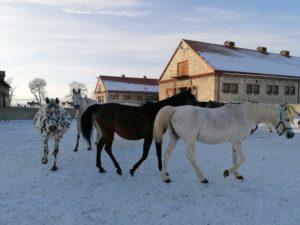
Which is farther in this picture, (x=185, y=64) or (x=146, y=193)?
(x=185, y=64)

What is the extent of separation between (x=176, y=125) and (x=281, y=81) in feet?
96.0

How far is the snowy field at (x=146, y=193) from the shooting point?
12.8 ft

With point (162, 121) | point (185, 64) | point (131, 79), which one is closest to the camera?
point (162, 121)

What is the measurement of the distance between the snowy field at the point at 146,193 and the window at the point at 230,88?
2073 cm

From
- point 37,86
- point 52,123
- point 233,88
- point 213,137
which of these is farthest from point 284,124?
point 37,86

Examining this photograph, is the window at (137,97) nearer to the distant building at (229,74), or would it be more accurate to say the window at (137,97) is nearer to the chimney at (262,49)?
the distant building at (229,74)

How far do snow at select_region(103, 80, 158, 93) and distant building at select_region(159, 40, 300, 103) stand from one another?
569 inches

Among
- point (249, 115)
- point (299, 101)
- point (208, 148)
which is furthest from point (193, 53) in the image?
point (249, 115)

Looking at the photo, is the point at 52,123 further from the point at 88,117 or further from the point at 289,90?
the point at 289,90

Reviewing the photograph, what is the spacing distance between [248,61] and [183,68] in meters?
7.61

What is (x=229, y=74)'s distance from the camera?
90.2ft

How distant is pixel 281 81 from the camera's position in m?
30.6

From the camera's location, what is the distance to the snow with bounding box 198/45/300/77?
28.6 meters

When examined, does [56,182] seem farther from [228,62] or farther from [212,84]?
[228,62]
